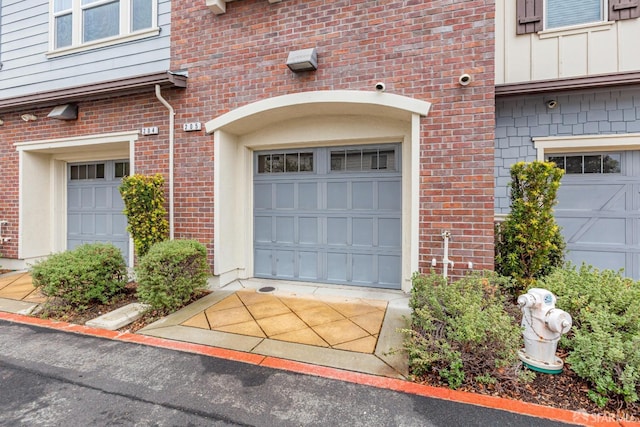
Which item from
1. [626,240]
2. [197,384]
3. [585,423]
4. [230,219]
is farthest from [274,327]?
[626,240]

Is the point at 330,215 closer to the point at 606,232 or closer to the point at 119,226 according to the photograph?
the point at 606,232

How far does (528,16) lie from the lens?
185 inches

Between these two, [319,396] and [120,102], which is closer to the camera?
[319,396]

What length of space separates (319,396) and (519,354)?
6.00 feet

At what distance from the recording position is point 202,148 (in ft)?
16.6

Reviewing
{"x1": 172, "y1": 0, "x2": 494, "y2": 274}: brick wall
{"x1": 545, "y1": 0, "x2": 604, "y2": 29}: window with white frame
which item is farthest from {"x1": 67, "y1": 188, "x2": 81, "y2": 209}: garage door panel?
{"x1": 545, "y1": 0, "x2": 604, "y2": 29}: window with white frame

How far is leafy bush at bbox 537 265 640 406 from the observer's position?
2.21 meters

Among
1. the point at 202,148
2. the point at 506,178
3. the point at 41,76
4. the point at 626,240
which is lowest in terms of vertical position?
the point at 626,240

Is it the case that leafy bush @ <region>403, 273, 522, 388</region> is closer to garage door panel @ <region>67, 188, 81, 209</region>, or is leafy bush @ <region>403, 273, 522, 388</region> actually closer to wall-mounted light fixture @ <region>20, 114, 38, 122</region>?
garage door panel @ <region>67, 188, 81, 209</region>

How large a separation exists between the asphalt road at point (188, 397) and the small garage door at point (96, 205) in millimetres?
3749

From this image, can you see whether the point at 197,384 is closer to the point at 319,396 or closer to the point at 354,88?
the point at 319,396

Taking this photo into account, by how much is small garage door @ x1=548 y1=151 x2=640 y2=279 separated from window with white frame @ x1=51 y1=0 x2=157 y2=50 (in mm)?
7471

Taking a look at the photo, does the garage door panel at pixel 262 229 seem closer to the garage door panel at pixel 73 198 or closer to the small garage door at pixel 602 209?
the garage door panel at pixel 73 198

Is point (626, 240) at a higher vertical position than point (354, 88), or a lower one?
lower
